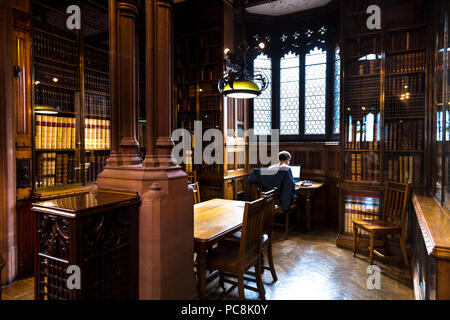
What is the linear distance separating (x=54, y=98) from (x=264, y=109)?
3812mm

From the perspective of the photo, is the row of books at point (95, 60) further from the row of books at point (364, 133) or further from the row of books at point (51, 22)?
the row of books at point (364, 133)

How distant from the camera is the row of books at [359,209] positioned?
4.07 metres

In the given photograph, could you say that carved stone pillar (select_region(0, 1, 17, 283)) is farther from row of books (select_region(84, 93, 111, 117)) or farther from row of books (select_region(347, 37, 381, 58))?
row of books (select_region(347, 37, 381, 58))

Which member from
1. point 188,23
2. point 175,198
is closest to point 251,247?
point 175,198

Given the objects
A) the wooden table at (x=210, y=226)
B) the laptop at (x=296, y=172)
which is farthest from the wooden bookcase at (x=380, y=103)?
the wooden table at (x=210, y=226)

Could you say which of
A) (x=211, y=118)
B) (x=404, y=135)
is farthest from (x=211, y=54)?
(x=404, y=135)

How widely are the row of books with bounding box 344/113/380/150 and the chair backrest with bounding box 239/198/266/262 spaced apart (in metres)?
2.32

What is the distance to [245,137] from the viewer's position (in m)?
A: 5.91

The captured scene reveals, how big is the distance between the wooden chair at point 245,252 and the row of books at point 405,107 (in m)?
2.61

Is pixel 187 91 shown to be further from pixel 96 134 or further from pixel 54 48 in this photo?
pixel 54 48

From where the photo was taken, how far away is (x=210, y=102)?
17.6 feet

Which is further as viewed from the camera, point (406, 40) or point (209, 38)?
point (209, 38)
